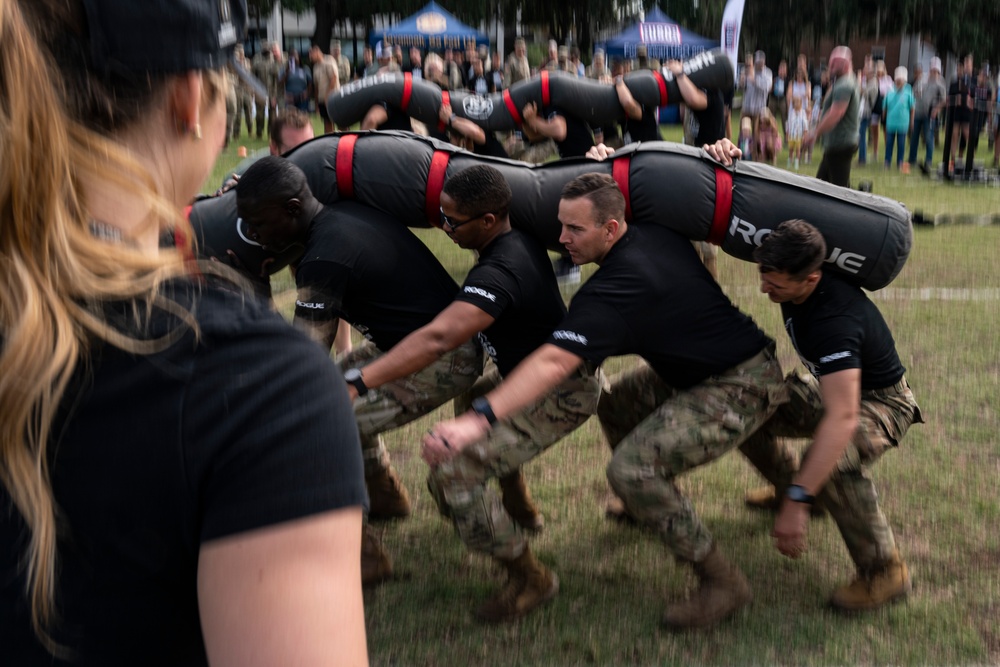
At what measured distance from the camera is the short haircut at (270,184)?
152 inches

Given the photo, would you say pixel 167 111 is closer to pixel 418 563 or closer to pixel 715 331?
pixel 715 331

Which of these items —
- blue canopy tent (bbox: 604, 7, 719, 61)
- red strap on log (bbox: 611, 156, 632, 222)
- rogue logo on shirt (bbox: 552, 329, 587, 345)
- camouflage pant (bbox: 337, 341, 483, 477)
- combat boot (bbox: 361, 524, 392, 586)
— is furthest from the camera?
blue canopy tent (bbox: 604, 7, 719, 61)

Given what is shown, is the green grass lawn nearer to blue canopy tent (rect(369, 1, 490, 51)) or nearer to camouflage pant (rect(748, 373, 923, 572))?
camouflage pant (rect(748, 373, 923, 572))

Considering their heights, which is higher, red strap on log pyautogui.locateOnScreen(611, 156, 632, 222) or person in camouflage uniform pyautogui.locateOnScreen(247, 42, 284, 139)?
red strap on log pyautogui.locateOnScreen(611, 156, 632, 222)

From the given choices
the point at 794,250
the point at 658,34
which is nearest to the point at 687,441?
the point at 794,250

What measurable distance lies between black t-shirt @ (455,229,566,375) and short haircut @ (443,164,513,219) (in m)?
0.17

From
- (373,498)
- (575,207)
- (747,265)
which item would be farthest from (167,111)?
(747,265)

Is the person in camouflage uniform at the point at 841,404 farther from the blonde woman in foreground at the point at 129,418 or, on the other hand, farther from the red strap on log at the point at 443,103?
the red strap on log at the point at 443,103

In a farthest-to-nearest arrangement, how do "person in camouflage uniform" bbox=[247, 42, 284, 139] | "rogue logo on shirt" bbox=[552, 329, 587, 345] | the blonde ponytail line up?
"person in camouflage uniform" bbox=[247, 42, 284, 139] < "rogue logo on shirt" bbox=[552, 329, 587, 345] < the blonde ponytail

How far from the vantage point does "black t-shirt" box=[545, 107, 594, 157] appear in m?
7.11

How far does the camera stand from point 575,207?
357 centimetres

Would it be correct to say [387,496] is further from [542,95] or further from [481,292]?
[542,95]

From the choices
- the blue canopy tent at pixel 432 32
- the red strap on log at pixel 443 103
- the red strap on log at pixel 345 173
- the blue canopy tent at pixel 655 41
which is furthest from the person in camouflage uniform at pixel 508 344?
the blue canopy tent at pixel 432 32

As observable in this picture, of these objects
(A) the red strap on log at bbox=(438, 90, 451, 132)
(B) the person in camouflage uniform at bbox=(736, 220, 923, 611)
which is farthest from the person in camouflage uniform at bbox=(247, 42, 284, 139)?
(B) the person in camouflage uniform at bbox=(736, 220, 923, 611)
